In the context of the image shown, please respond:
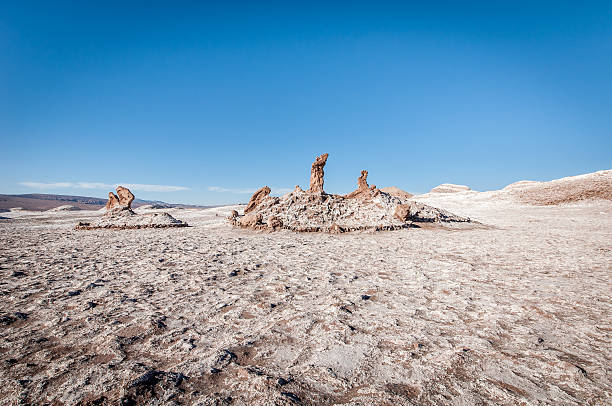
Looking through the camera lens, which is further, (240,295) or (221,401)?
(240,295)

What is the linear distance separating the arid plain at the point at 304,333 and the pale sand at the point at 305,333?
1 cm

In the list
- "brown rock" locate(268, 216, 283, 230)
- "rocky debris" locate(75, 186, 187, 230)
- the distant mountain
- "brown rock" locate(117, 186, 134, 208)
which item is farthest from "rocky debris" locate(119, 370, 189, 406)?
the distant mountain

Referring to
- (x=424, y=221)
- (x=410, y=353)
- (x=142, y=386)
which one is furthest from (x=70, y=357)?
(x=424, y=221)

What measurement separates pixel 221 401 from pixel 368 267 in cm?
440

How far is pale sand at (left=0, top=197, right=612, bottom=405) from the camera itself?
2.04m

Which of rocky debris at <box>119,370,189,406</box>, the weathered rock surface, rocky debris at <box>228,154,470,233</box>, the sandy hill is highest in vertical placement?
the sandy hill

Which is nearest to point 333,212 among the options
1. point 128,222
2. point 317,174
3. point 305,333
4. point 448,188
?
point 317,174

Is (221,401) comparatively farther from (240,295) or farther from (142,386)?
(240,295)

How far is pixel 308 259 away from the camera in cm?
671

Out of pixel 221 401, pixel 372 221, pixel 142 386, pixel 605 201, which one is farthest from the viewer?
pixel 605 201

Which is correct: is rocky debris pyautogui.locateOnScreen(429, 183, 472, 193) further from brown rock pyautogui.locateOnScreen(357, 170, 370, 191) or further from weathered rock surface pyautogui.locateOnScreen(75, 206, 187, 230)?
weathered rock surface pyautogui.locateOnScreen(75, 206, 187, 230)

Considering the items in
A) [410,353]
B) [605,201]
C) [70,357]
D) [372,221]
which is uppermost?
[605,201]

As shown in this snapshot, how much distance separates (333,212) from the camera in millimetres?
13867

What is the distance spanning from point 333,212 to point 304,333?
36.2ft
